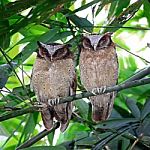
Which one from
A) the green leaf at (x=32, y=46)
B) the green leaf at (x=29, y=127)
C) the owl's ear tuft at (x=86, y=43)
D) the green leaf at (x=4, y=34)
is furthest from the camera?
the green leaf at (x=29, y=127)

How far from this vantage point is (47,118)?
165 cm

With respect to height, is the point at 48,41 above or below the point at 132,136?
above

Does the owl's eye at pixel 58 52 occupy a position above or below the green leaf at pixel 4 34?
below

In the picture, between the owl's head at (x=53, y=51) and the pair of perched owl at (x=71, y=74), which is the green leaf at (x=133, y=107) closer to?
the pair of perched owl at (x=71, y=74)

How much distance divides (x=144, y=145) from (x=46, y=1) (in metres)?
0.77

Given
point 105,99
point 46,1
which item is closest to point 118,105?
point 105,99

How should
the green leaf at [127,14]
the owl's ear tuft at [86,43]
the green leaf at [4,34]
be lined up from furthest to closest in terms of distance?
the owl's ear tuft at [86,43] → the green leaf at [127,14] → the green leaf at [4,34]

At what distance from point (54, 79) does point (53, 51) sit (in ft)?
0.44

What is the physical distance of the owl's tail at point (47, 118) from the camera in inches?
64.1

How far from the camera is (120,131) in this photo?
59.1 inches

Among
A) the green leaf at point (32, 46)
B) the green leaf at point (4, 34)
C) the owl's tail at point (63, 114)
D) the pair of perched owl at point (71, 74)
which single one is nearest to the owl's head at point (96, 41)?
the pair of perched owl at point (71, 74)

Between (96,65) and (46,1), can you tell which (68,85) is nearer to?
(96,65)

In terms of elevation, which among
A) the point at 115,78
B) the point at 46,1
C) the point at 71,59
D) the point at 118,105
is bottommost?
the point at 118,105

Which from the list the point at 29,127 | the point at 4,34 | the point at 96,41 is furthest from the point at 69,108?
the point at 4,34
